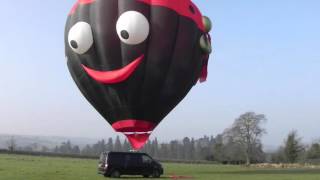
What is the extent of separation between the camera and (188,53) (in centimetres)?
2344

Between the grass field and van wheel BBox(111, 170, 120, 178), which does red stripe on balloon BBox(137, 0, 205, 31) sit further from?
van wheel BBox(111, 170, 120, 178)

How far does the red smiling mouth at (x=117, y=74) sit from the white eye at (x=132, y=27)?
0.78 metres

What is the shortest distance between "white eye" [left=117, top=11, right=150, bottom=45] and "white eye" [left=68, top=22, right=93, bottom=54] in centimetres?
140

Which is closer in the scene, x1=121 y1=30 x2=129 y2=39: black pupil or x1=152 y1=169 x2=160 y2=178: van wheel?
x1=121 y1=30 x2=129 y2=39: black pupil

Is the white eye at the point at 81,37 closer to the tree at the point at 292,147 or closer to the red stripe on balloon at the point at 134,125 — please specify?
the red stripe on balloon at the point at 134,125

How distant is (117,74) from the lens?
74.0 ft

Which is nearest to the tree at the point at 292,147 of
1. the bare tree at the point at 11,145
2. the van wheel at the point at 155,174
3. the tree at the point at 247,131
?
the tree at the point at 247,131

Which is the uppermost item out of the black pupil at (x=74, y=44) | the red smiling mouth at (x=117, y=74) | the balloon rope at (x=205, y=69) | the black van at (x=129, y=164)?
the black pupil at (x=74, y=44)

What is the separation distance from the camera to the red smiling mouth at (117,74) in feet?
73.5

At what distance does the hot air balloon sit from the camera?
22344 millimetres

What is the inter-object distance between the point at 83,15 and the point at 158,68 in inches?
150

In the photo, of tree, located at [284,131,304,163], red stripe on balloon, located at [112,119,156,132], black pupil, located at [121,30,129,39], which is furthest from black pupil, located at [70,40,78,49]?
tree, located at [284,131,304,163]

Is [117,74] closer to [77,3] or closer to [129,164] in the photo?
[77,3]

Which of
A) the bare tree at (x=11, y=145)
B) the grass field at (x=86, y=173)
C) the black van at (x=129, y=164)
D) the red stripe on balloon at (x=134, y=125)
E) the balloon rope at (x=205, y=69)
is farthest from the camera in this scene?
the bare tree at (x=11, y=145)
